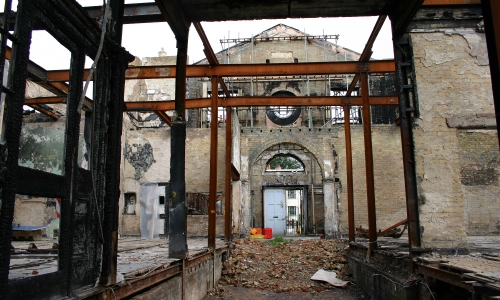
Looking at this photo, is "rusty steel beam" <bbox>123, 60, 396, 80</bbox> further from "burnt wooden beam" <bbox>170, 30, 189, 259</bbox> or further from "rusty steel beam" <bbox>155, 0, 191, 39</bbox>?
"burnt wooden beam" <bbox>170, 30, 189, 259</bbox>

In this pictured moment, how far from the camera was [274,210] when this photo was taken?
76.8 ft

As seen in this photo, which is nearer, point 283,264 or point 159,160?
point 283,264

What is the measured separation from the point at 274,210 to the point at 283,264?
37.3 feet

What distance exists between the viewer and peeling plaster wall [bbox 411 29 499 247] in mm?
6746

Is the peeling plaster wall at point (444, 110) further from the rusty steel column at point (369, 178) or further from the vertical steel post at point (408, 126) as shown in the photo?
the rusty steel column at point (369, 178)

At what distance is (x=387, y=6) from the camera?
23.2 ft

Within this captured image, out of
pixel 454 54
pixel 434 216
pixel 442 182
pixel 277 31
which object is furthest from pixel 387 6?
pixel 277 31

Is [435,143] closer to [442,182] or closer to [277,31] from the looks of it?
[442,182]

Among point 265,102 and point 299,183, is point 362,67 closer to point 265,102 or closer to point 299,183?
point 265,102

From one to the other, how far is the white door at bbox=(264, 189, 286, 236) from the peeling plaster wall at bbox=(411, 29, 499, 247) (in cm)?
1655

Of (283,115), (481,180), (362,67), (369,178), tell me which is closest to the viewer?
(369,178)

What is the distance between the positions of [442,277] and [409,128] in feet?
9.37

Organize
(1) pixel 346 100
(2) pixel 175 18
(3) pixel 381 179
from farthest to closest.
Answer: (3) pixel 381 179, (1) pixel 346 100, (2) pixel 175 18

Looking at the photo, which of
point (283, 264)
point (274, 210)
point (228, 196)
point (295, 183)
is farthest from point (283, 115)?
point (283, 264)
